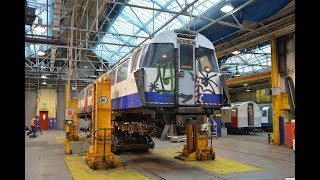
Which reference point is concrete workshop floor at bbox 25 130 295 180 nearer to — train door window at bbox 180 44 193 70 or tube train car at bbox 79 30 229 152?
tube train car at bbox 79 30 229 152

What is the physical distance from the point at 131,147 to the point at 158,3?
21.8 feet

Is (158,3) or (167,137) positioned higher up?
(158,3)

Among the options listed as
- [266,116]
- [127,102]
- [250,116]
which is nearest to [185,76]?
[127,102]

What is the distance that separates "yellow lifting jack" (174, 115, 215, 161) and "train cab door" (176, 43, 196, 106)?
2264 millimetres

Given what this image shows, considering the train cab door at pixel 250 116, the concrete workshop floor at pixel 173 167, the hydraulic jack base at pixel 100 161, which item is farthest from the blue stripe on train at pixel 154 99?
the train cab door at pixel 250 116

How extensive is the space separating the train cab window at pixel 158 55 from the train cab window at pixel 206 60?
0.96m

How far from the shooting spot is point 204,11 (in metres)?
12.5

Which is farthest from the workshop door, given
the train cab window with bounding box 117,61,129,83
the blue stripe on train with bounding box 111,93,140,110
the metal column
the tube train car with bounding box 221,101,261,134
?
the metal column

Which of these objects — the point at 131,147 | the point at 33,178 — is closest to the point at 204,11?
the point at 131,147

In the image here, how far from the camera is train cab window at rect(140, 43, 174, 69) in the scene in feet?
25.9

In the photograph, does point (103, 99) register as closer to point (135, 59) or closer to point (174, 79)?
point (135, 59)

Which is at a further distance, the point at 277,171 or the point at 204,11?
the point at 204,11
